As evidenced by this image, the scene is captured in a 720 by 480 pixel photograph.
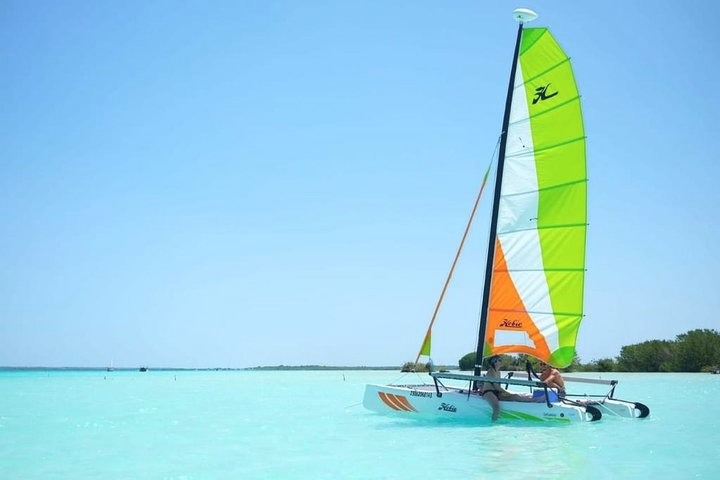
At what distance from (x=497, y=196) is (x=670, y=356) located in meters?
49.7

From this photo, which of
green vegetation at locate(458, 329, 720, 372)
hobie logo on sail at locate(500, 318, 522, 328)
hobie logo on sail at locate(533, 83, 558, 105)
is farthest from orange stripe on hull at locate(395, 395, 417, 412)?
green vegetation at locate(458, 329, 720, 372)

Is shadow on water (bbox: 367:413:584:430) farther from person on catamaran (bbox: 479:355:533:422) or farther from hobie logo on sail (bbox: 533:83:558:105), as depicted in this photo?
hobie logo on sail (bbox: 533:83:558:105)

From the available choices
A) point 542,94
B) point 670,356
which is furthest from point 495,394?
point 670,356

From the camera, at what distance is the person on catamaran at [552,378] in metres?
17.9

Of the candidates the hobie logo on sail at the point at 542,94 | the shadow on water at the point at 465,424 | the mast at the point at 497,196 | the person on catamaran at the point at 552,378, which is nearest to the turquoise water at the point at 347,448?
the shadow on water at the point at 465,424

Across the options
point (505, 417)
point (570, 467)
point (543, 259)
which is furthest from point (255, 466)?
point (543, 259)

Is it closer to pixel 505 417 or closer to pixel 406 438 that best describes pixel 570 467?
pixel 406 438

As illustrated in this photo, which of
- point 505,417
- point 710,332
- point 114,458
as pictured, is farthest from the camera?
point 710,332

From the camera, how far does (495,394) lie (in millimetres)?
Result: 16734

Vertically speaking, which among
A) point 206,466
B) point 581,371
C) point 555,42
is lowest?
point 206,466

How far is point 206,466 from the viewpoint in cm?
1173

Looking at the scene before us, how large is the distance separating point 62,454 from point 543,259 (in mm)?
12421

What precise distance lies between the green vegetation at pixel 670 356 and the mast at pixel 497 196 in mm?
34788

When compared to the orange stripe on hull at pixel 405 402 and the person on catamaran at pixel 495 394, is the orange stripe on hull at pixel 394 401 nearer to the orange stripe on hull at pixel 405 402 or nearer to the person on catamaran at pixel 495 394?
the orange stripe on hull at pixel 405 402
